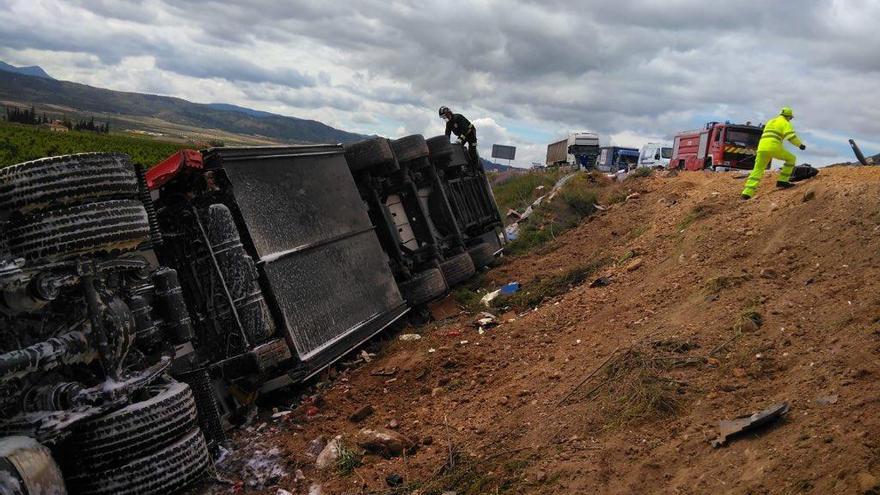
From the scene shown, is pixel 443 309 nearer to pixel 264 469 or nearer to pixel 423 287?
pixel 423 287

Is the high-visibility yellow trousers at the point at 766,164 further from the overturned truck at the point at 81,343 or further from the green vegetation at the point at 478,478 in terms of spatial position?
the overturned truck at the point at 81,343

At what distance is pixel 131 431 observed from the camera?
269 cm

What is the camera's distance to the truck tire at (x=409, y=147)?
24.7 feet

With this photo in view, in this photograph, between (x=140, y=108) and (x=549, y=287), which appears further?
(x=140, y=108)

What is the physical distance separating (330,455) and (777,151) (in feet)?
24.2

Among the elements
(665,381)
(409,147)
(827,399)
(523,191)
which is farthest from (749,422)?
(523,191)

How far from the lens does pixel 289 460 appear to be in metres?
3.84

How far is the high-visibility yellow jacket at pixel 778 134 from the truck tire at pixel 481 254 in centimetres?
387

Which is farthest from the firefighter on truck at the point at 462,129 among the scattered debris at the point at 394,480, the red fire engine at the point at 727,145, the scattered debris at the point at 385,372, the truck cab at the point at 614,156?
the truck cab at the point at 614,156

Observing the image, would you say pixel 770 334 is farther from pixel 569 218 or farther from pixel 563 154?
pixel 563 154

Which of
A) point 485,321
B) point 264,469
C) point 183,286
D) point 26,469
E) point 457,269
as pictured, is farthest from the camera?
point 457,269

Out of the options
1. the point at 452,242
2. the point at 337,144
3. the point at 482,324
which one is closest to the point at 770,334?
the point at 482,324

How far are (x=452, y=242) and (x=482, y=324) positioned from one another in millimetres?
2430

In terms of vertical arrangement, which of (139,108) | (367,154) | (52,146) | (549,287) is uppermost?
(139,108)
